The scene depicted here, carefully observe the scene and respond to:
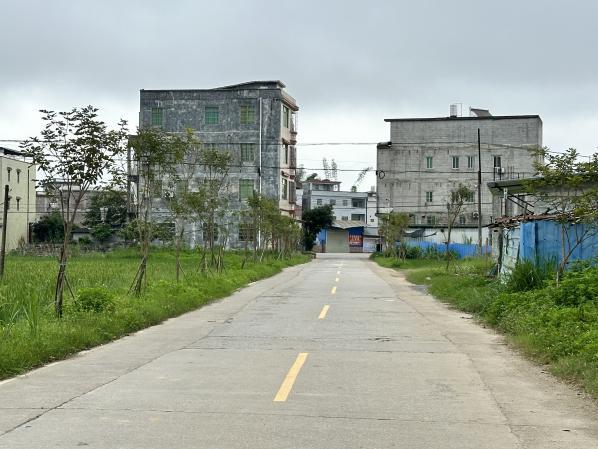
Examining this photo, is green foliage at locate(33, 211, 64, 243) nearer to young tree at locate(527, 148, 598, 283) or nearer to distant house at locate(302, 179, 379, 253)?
distant house at locate(302, 179, 379, 253)

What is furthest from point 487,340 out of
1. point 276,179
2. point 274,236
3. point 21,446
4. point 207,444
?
point 276,179

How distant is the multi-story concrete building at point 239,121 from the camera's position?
200 feet

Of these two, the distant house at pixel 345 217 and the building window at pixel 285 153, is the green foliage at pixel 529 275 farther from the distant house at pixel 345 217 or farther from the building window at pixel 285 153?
the distant house at pixel 345 217

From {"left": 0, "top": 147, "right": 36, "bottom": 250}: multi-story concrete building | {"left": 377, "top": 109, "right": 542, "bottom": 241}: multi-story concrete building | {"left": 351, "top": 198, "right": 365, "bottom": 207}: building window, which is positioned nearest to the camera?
{"left": 0, "top": 147, "right": 36, "bottom": 250}: multi-story concrete building

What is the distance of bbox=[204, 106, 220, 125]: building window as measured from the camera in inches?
2413

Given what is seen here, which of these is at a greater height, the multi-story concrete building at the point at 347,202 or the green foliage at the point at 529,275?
the multi-story concrete building at the point at 347,202

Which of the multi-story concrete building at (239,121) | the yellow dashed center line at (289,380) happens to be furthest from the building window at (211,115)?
the yellow dashed center line at (289,380)

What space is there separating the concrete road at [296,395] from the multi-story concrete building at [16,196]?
51.5 meters

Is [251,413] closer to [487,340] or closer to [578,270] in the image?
[487,340]

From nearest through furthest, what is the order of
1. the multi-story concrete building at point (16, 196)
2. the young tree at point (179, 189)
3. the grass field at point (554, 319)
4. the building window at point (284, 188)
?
the grass field at point (554, 319) < the young tree at point (179, 189) < the multi-story concrete building at point (16, 196) < the building window at point (284, 188)

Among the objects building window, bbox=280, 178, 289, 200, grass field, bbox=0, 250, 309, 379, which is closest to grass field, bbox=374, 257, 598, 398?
grass field, bbox=0, 250, 309, 379

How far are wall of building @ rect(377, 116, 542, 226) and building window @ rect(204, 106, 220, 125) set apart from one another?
54.8ft

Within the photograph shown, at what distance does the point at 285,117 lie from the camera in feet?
207

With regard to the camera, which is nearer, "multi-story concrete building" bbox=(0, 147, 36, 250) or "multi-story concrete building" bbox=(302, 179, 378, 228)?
"multi-story concrete building" bbox=(0, 147, 36, 250)
